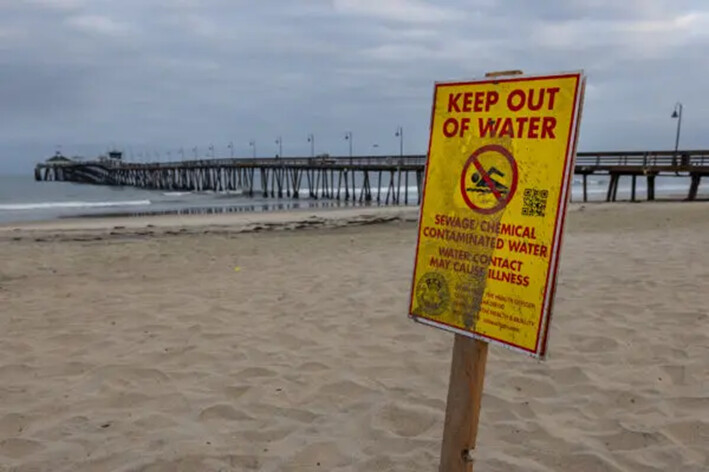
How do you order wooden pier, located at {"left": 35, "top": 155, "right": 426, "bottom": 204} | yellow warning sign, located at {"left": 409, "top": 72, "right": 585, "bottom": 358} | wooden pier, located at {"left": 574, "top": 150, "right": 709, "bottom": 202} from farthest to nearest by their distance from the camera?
1. wooden pier, located at {"left": 35, "top": 155, "right": 426, "bottom": 204}
2. wooden pier, located at {"left": 574, "top": 150, "right": 709, "bottom": 202}
3. yellow warning sign, located at {"left": 409, "top": 72, "right": 585, "bottom": 358}

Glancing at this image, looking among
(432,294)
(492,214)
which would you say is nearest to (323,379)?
(432,294)

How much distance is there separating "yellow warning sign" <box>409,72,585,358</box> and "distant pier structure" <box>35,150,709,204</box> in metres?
2.08

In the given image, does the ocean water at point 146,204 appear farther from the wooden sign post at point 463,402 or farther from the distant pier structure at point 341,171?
the wooden sign post at point 463,402

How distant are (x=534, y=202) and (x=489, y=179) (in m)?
0.18

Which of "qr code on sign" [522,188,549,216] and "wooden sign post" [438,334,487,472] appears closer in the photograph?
"qr code on sign" [522,188,549,216]

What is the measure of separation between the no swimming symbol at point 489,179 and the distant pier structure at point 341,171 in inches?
84.2

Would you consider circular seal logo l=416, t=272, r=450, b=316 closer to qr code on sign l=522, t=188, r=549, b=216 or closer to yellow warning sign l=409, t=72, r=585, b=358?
yellow warning sign l=409, t=72, r=585, b=358

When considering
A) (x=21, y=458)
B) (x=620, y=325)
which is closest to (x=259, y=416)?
(x=21, y=458)

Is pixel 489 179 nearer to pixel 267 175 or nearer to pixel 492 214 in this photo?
pixel 492 214

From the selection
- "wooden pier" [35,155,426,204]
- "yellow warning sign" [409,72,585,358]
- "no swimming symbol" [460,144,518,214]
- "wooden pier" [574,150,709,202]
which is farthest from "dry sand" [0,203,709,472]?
"wooden pier" [574,150,709,202]

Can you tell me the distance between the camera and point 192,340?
4.71m

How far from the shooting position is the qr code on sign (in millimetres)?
1719

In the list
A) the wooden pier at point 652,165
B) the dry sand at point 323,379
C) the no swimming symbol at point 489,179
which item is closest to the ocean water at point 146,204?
the wooden pier at point 652,165

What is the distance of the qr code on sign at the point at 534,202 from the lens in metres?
1.72
